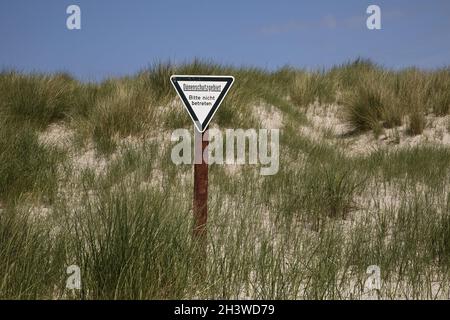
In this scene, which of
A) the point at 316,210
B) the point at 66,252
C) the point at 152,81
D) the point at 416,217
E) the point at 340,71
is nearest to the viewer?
the point at 66,252

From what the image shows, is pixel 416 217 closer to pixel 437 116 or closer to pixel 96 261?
pixel 96 261

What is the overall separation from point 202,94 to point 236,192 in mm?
2050

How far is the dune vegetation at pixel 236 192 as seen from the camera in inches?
108

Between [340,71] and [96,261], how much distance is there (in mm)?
10393

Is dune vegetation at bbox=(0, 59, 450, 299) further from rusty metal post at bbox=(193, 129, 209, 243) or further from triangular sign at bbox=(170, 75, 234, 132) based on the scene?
triangular sign at bbox=(170, 75, 234, 132)

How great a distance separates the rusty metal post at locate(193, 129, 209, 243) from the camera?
3.14m

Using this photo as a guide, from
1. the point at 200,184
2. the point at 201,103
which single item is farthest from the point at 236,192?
the point at 201,103

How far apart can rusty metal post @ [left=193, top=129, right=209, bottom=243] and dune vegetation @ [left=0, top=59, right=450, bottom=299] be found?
12 cm

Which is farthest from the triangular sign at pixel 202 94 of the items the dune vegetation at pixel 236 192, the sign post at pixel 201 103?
the dune vegetation at pixel 236 192

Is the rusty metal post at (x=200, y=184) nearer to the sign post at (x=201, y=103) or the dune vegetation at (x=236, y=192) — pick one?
the sign post at (x=201, y=103)

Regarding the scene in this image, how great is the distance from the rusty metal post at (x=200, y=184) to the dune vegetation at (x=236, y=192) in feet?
0.40

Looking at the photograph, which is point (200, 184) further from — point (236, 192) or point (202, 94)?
point (236, 192)
